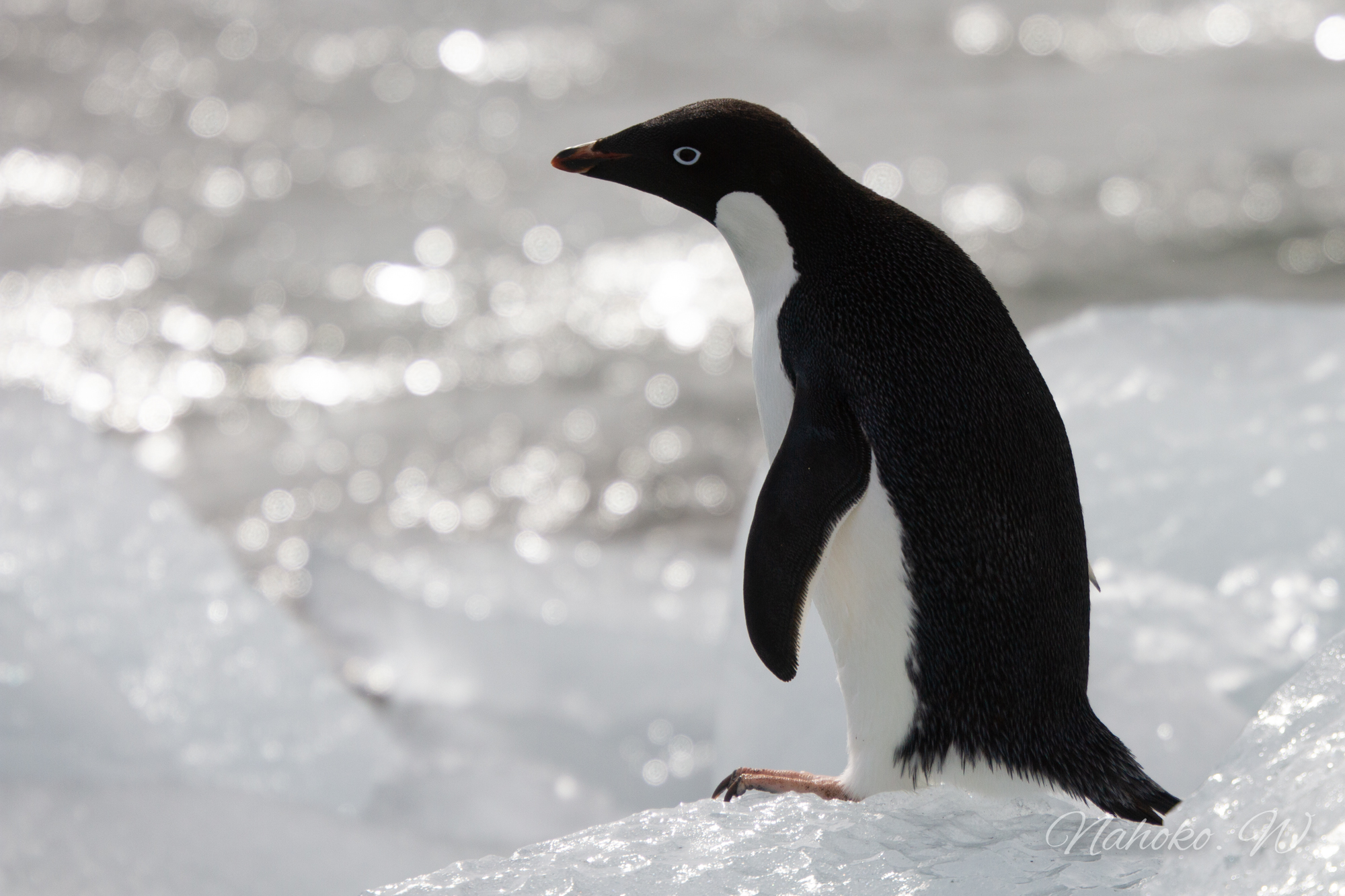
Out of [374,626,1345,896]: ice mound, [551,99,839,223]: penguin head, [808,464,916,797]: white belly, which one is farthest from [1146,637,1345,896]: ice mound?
[551,99,839,223]: penguin head

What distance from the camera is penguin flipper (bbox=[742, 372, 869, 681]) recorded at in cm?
127

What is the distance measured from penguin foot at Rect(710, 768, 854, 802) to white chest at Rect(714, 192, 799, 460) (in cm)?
32

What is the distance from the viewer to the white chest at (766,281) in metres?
1.41

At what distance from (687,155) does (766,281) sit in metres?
0.16

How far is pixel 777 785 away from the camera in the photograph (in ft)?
4.56

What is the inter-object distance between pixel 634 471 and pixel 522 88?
106 inches

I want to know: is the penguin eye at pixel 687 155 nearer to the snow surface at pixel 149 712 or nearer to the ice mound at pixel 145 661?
the snow surface at pixel 149 712

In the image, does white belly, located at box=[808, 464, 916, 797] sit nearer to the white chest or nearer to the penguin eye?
the white chest

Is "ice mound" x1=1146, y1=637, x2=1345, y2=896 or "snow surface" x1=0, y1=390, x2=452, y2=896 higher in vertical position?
"snow surface" x1=0, y1=390, x2=452, y2=896

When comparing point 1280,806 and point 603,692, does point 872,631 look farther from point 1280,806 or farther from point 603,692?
→ point 603,692

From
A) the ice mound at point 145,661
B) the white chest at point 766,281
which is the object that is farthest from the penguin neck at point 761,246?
the ice mound at point 145,661

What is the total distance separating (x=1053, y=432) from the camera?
131cm

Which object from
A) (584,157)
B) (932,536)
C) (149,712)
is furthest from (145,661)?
(932,536)

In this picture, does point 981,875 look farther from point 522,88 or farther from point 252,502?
point 522,88
